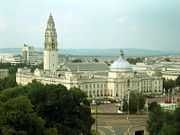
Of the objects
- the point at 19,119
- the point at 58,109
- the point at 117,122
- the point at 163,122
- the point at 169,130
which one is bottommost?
the point at 117,122

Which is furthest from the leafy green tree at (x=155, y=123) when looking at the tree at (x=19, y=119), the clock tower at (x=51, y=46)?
the clock tower at (x=51, y=46)

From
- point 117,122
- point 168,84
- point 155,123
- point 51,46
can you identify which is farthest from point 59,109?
point 168,84

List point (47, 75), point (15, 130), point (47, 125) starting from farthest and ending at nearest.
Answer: point (47, 75) < point (47, 125) < point (15, 130)

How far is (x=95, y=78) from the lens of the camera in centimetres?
7912

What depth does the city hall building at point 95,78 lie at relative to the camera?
77.6 m

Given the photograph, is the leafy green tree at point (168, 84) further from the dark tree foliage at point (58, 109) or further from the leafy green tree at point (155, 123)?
the dark tree foliage at point (58, 109)

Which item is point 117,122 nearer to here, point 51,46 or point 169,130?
point 169,130

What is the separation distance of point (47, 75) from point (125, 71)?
13936mm

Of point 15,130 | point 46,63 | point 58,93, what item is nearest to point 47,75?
point 46,63

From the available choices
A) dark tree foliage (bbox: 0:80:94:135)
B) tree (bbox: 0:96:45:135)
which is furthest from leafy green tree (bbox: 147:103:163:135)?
tree (bbox: 0:96:45:135)

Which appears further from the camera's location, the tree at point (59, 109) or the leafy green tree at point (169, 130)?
the tree at point (59, 109)

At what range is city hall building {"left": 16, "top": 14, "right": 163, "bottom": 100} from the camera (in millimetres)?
77562

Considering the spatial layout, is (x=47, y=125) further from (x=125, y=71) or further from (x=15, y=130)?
(x=125, y=71)

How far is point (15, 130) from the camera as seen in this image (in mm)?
27219
